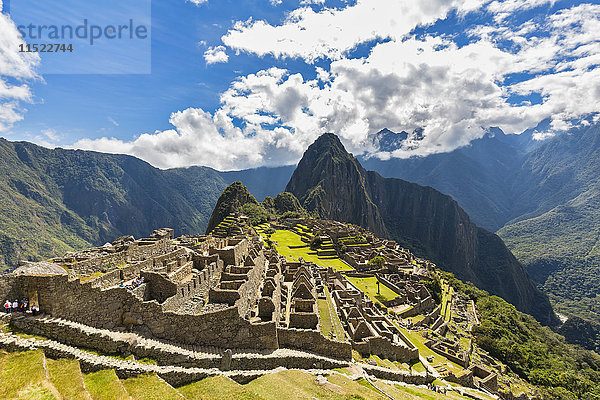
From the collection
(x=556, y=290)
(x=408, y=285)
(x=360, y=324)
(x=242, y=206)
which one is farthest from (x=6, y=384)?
(x=556, y=290)

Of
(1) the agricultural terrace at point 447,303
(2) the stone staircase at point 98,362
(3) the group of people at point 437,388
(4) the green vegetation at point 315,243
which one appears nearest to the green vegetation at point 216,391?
(2) the stone staircase at point 98,362

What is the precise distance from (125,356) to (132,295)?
322cm

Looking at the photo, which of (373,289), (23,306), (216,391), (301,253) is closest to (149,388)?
(216,391)

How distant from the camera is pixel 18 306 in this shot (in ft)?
43.8

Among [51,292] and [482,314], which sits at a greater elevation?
[51,292]

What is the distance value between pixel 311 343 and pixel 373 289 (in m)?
32.4

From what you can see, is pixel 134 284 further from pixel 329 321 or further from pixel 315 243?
pixel 315 243

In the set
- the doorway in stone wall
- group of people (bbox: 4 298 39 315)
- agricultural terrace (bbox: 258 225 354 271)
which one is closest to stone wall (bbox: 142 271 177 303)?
the doorway in stone wall

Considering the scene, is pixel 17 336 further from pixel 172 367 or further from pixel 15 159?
pixel 15 159

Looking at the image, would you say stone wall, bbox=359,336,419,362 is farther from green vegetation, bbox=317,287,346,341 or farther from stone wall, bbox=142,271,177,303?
stone wall, bbox=142,271,177,303

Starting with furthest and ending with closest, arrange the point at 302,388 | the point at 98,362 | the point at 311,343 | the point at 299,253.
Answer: the point at 299,253 < the point at 311,343 < the point at 302,388 < the point at 98,362

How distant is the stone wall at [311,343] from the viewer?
20328 mm

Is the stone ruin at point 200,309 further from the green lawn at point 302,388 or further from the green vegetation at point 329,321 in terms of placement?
the green lawn at point 302,388

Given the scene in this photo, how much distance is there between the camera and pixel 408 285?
53562 millimetres
